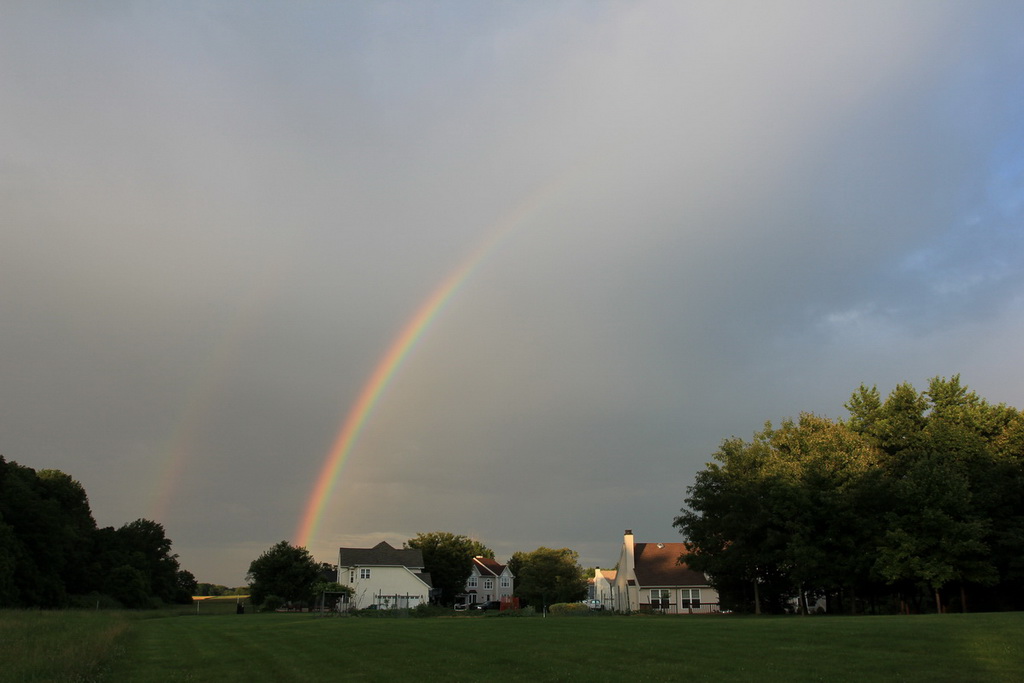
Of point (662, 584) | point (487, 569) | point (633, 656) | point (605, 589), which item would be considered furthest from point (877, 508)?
point (487, 569)

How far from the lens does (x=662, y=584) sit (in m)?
69.3

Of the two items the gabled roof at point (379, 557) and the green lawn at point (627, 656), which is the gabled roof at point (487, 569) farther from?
the green lawn at point (627, 656)

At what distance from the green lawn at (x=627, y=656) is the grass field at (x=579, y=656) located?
0.04 meters

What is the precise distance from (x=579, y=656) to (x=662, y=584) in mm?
52739

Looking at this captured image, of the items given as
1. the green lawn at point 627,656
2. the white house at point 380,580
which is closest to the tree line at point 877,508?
the green lawn at point 627,656

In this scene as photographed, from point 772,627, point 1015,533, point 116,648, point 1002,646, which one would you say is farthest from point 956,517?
point 116,648

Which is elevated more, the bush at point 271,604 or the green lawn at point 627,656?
the green lawn at point 627,656

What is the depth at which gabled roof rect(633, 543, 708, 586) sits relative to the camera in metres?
69.2

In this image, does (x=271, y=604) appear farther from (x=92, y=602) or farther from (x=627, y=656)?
(x=627, y=656)

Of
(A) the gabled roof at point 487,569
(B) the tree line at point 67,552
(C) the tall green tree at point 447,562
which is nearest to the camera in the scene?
(B) the tree line at point 67,552

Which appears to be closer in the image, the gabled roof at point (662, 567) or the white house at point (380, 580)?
the gabled roof at point (662, 567)

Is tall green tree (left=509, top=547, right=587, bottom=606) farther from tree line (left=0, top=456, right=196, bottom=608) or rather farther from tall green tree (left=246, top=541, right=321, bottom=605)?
tree line (left=0, top=456, right=196, bottom=608)

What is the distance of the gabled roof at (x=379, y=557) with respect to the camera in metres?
87.7

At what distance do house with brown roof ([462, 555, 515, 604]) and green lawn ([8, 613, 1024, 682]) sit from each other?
96.3 meters
